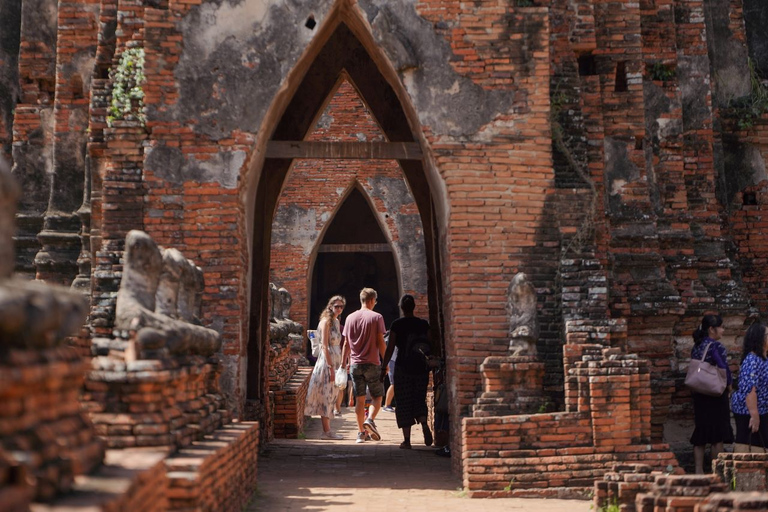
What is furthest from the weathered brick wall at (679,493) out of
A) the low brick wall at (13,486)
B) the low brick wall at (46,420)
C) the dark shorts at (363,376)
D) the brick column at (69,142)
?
the brick column at (69,142)

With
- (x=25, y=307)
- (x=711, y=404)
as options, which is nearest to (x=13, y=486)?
(x=25, y=307)

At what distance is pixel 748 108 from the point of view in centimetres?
1299

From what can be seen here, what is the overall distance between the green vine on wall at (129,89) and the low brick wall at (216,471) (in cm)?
299

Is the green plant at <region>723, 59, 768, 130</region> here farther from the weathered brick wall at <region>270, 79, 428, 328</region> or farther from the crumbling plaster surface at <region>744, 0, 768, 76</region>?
the weathered brick wall at <region>270, 79, 428, 328</region>

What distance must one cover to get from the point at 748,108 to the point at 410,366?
544 centimetres

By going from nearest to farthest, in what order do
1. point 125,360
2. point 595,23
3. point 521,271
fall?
point 125,360
point 521,271
point 595,23

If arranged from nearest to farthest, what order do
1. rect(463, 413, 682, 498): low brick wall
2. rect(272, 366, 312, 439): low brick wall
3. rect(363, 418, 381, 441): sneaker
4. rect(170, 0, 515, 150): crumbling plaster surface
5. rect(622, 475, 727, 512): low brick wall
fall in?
rect(622, 475, 727, 512): low brick wall
rect(463, 413, 682, 498): low brick wall
rect(170, 0, 515, 150): crumbling plaster surface
rect(363, 418, 381, 441): sneaker
rect(272, 366, 312, 439): low brick wall

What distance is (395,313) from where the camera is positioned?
23.0 m

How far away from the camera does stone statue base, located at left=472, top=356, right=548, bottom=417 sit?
839cm

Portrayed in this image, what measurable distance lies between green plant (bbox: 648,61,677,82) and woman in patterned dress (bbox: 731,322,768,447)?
4.12 m

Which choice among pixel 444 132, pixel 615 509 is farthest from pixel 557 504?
pixel 444 132

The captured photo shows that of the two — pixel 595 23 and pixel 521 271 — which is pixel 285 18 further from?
pixel 595 23

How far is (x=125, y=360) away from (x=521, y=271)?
408 centimetres

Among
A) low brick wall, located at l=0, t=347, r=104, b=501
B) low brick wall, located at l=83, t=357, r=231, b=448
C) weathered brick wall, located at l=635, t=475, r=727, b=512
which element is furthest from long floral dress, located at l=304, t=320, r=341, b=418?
low brick wall, located at l=0, t=347, r=104, b=501
